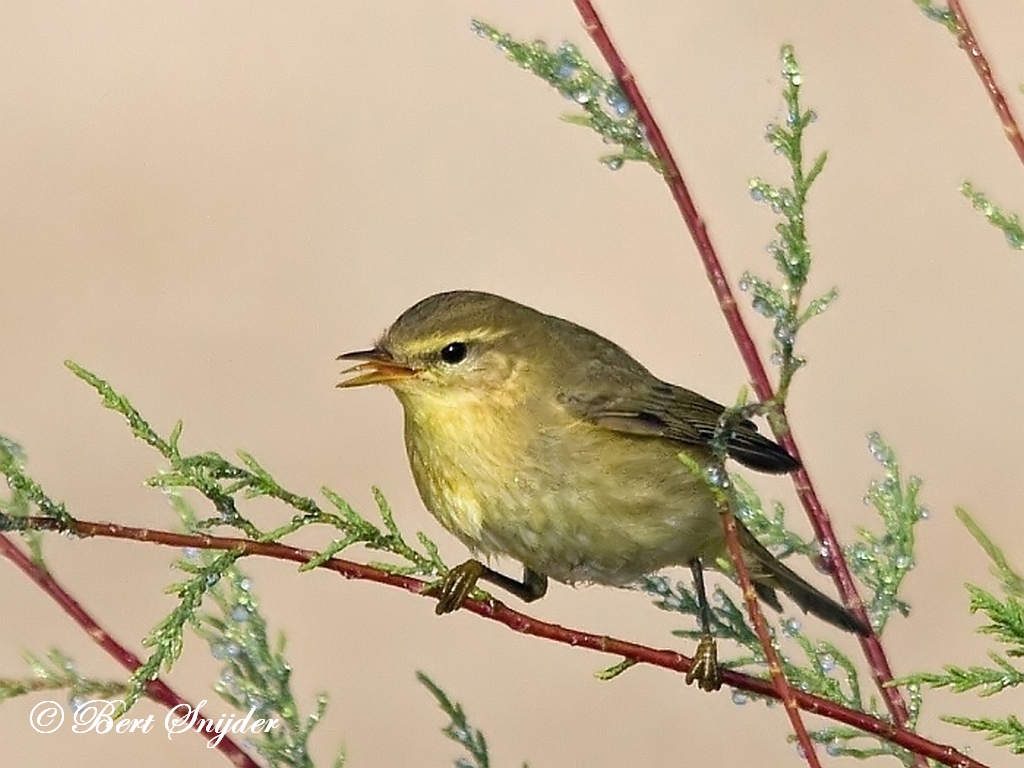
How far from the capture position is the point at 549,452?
3.58 m

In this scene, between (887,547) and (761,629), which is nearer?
(761,629)

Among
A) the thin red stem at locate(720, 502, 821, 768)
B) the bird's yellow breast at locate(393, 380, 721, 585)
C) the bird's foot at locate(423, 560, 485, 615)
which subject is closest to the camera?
the thin red stem at locate(720, 502, 821, 768)

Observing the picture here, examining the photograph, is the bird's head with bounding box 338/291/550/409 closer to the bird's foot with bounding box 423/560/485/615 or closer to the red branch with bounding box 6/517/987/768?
the bird's foot with bounding box 423/560/485/615

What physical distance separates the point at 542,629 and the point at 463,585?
585 millimetres

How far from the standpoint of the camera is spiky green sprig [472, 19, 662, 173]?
284cm

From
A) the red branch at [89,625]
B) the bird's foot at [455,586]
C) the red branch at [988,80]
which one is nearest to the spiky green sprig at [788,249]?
the red branch at [988,80]

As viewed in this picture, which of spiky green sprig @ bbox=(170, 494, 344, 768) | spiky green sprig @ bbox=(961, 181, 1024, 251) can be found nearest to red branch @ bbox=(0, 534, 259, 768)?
spiky green sprig @ bbox=(170, 494, 344, 768)

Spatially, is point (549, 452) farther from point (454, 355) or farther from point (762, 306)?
point (762, 306)

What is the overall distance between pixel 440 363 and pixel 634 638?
14.7 ft

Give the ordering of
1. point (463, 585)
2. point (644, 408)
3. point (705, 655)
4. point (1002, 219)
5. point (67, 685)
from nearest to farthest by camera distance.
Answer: point (1002, 219) < point (67, 685) < point (463, 585) < point (705, 655) < point (644, 408)

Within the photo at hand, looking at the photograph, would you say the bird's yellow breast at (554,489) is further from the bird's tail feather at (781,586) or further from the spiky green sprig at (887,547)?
the spiky green sprig at (887,547)

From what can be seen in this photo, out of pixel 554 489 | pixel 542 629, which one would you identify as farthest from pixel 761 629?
pixel 554 489

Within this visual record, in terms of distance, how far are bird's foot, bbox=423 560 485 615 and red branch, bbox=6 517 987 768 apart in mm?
244

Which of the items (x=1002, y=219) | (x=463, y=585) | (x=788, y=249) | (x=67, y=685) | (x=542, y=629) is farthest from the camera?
(x=463, y=585)
